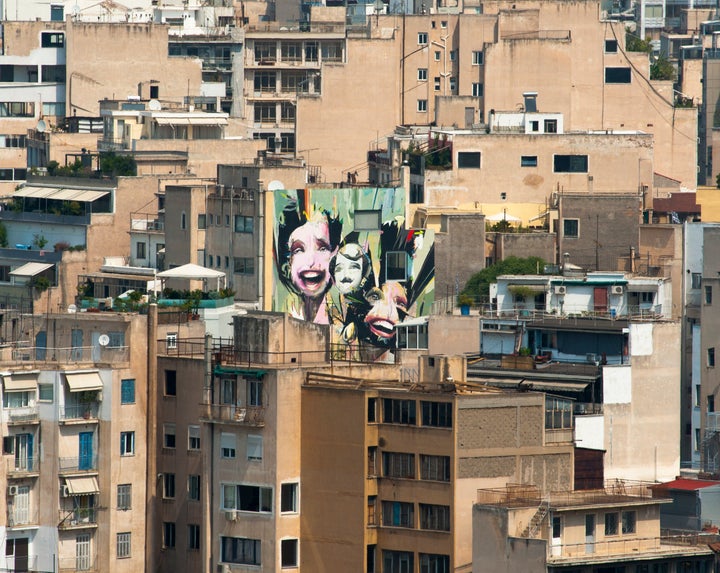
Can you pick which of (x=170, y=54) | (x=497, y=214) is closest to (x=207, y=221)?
(x=497, y=214)

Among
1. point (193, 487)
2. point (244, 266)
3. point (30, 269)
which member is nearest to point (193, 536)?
point (193, 487)

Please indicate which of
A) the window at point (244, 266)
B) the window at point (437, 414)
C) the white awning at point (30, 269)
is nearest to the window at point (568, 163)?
the window at point (244, 266)

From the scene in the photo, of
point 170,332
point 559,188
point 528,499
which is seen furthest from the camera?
point 559,188

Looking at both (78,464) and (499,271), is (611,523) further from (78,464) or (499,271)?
(499,271)

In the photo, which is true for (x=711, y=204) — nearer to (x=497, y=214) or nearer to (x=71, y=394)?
(x=497, y=214)

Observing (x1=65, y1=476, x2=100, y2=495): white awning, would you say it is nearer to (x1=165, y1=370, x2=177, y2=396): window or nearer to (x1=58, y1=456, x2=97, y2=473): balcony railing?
(x1=58, y1=456, x2=97, y2=473): balcony railing

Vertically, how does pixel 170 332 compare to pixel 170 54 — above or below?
below

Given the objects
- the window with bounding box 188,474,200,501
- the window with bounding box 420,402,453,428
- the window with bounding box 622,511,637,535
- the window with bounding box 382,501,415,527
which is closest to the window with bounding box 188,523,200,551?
the window with bounding box 188,474,200,501

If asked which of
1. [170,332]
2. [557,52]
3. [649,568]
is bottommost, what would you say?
[649,568]
